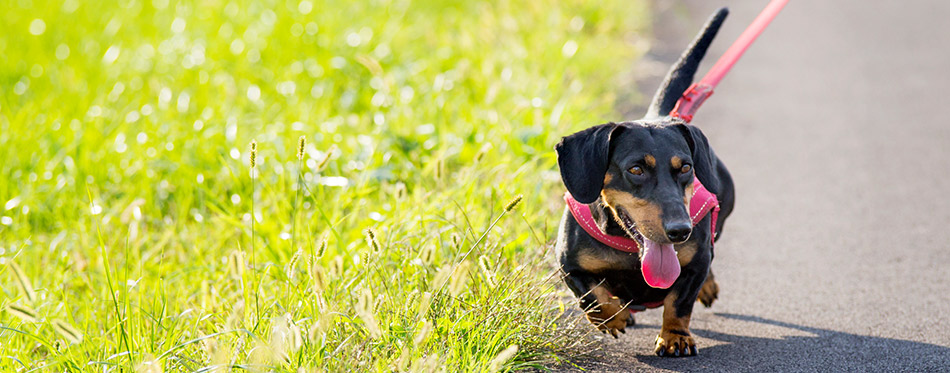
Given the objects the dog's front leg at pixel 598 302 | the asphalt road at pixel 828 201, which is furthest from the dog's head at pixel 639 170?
the asphalt road at pixel 828 201

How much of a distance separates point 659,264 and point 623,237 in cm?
22

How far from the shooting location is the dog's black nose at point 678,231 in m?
3.23

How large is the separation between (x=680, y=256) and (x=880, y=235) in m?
2.03

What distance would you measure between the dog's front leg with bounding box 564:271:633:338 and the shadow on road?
15 centimetres

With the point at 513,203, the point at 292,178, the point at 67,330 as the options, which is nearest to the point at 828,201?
the point at 292,178

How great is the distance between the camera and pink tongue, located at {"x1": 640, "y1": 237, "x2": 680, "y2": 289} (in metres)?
3.38

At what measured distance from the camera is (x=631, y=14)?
32.0ft

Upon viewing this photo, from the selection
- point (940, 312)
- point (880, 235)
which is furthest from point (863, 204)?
point (940, 312)

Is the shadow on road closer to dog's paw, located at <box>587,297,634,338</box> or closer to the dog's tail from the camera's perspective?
dog's paw, located at <box>587,297,634,338</box>

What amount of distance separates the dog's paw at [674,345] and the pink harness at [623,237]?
0.33 m

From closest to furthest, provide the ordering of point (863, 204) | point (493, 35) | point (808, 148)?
1. point (863, 204)
2. point (808, 148)
3. point (493, 35)

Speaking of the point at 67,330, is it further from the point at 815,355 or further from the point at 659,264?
the point at 815,355

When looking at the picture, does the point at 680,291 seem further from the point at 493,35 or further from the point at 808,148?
the point at 493,35

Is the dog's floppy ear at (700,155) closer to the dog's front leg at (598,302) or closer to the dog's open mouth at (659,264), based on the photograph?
the dog's open mouth at (659,264)
